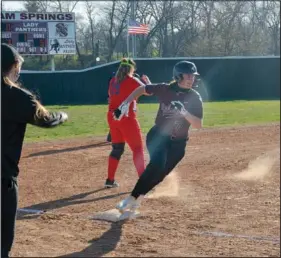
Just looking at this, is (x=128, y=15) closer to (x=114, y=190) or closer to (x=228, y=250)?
(x=114, y=190)

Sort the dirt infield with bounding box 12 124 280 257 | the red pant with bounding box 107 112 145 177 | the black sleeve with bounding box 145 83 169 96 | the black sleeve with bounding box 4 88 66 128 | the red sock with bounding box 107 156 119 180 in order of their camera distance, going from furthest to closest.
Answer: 1. the red sock with bounding box 107 156 119 180
2. the red pant with bounding box 107 112 145 177
3. the black sleeve with bounding box 145 83 169 96
4. the dirt infield with bounding box 12 124 280 257
5. the black sleeve with bounding box 4 88 66 128

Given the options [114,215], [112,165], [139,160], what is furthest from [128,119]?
[114,215]

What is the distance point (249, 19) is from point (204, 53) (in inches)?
313

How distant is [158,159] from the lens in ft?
20.7

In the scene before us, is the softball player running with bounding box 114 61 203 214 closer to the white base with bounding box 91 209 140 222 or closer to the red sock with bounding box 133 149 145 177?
the white base with bounding box 91 209 140 222

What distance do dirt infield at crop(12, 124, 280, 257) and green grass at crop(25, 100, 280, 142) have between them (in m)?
3.97

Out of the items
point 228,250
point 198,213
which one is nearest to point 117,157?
point 198,213

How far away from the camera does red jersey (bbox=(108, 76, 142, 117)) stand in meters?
7.91

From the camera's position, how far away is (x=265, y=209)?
6.74m

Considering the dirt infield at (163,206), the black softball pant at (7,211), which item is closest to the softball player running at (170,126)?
the dirt infield at (163,206)

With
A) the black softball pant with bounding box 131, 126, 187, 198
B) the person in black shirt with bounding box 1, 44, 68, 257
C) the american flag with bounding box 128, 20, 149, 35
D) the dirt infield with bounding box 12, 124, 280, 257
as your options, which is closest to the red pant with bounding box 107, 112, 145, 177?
the dirt infield with bounding box 12, 124, 280, 257

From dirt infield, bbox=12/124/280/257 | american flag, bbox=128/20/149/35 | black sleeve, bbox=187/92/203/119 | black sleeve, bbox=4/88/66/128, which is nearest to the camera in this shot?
black sleeve, bbox=4/88/66/128

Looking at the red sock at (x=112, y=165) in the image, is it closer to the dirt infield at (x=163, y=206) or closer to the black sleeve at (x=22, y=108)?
the dirt infield at (x=163, y=206)

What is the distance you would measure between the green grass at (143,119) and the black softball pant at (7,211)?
34.0ft
